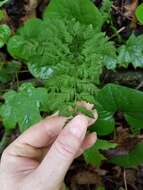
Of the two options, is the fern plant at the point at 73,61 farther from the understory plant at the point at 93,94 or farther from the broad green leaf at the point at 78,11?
the broad green leaf at the point at 78,11

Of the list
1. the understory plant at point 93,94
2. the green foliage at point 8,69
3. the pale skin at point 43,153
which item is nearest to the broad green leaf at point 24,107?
the understory plant at point 93,94

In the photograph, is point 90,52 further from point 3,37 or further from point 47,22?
point 3,37

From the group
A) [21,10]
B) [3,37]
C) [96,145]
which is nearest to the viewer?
Result: [96,145]

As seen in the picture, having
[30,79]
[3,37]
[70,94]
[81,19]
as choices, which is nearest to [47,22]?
[81,19]

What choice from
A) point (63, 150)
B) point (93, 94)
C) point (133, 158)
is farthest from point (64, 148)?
point (133, 158)

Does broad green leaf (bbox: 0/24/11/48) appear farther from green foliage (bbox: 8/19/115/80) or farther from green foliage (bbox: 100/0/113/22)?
green foliage (bbox: 8/19/115/80)

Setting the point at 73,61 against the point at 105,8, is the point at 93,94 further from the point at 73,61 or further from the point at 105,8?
the point at 105,8
